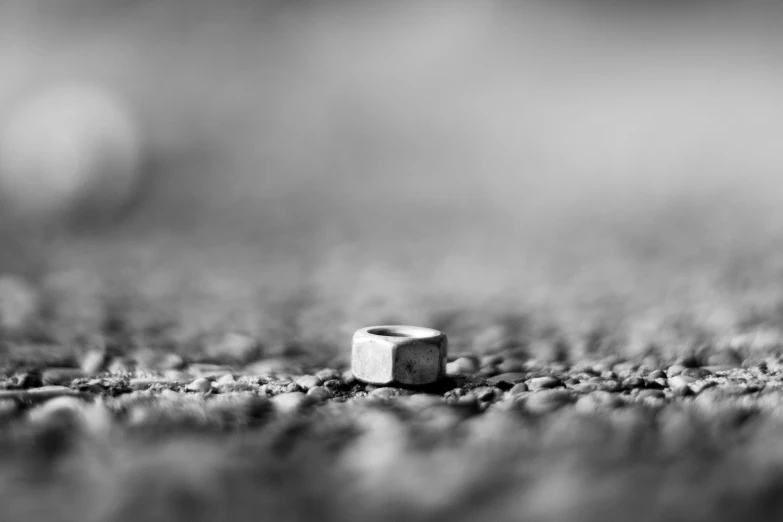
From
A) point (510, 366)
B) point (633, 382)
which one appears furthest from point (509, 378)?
point (633, 382)

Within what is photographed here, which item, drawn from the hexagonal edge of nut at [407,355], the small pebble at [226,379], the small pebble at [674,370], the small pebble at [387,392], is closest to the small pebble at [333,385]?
the small pebble at [387,392]

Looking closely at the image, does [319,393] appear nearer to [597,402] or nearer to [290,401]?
[290,401]

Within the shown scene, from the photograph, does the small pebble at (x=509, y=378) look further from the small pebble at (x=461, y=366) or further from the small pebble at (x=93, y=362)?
the small pebble at (x=93, y=362)

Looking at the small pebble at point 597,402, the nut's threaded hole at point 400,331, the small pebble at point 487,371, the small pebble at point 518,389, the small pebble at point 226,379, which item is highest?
the nut's threaded hole at point 400,331

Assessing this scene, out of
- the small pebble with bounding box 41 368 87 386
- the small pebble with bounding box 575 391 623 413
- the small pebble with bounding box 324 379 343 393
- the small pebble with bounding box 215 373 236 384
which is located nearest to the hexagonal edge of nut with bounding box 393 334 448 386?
the small pebble with bounding box 324 379 343 393

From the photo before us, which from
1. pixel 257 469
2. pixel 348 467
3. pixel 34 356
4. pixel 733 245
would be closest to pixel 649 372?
pixel 348 467

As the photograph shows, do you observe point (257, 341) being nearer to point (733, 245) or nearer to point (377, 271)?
point (377, 271)
